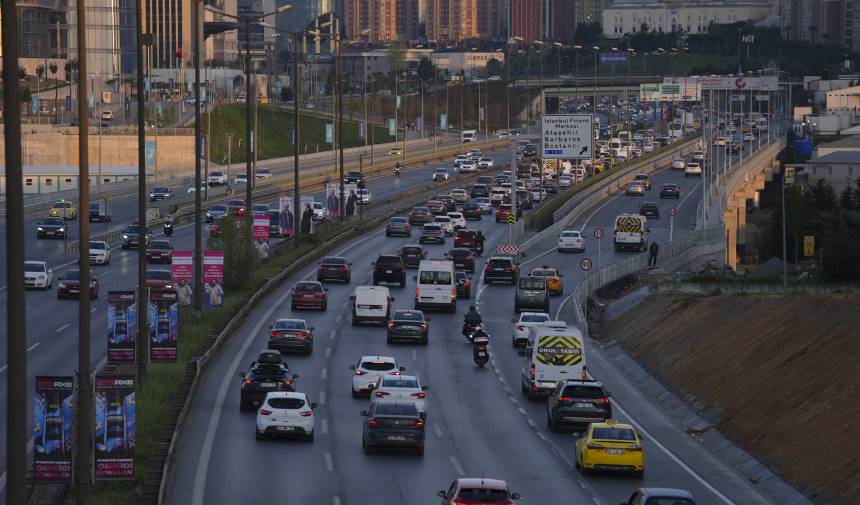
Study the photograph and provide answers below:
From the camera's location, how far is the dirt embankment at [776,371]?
32.8 meters

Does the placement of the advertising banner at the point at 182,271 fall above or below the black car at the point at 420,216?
above

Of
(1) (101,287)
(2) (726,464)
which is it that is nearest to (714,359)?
(2) (726,464)

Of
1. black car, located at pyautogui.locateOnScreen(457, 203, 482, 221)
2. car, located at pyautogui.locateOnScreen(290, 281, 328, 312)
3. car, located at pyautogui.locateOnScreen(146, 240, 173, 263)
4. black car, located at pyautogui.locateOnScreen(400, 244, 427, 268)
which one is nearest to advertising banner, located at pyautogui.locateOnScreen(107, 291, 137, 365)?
car, located at pyautogui.locateOnScreen(290, 281, 328, 312)

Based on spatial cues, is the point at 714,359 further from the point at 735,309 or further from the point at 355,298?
the point at 355,298

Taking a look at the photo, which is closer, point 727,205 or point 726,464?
point 726,464

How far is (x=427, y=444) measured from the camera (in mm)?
36500

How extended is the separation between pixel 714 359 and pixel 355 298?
16507mm

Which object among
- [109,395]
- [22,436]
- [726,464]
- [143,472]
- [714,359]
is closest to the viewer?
Answer: [22,436]

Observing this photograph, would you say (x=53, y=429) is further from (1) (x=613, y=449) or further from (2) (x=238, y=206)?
(2) (x=238, y=206)

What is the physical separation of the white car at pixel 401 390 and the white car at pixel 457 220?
58.9 m

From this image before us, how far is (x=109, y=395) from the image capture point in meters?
27.8

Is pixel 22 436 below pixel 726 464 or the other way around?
the other way around

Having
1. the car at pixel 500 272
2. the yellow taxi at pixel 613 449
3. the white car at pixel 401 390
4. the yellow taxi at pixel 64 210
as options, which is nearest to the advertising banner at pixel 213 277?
the white car at pixel 401 390

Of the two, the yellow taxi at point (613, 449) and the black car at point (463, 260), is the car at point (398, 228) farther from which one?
the yellow taxi at point (613, 449)
